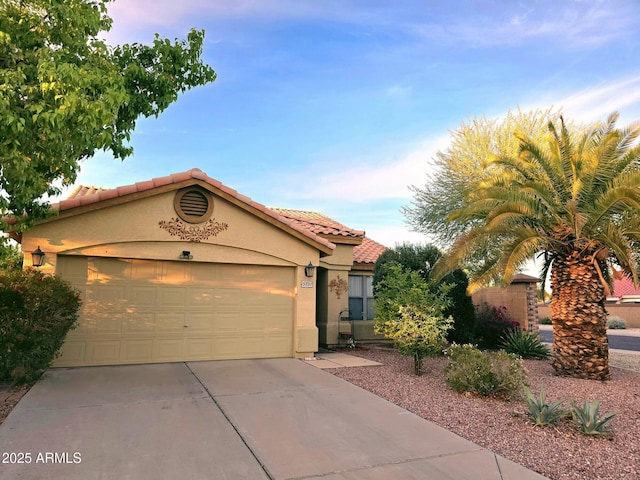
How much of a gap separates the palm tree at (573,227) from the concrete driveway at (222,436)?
5.47 metres

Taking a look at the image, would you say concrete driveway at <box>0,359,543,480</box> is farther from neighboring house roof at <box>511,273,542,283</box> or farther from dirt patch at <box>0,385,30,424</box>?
neighboring house roof at <box>511,273,542,283</box>

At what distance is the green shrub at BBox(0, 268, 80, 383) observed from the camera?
732cm

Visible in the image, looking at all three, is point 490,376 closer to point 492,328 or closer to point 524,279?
point 492,328

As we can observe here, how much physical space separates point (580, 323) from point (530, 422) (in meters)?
5.06

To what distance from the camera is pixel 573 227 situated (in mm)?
9844

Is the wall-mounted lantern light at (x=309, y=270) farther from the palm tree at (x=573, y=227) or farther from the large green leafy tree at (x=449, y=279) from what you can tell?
the palm tree at (x=573, y=227)

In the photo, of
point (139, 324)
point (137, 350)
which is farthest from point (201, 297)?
point (137, 350)

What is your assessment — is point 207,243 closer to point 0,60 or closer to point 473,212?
point 0,60

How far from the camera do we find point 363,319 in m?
15.8

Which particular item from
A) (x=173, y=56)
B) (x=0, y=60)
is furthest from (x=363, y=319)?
(x=0, y=60)

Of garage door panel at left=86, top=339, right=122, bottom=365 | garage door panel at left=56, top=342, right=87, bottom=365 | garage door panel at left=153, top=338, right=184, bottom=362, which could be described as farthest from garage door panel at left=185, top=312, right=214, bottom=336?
garage door panel at left=56, top=342, right=87, bottom=365

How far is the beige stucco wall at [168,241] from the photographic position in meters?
9.25

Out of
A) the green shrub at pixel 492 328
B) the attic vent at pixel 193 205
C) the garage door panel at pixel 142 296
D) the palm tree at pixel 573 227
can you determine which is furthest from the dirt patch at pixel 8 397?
the green shrub at pixel 492 328

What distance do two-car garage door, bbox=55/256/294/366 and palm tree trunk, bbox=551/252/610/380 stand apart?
705cm
